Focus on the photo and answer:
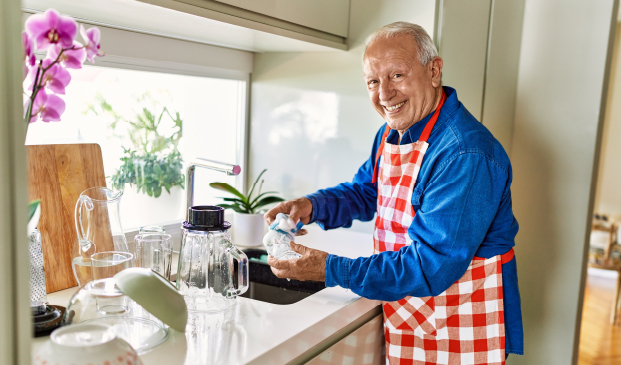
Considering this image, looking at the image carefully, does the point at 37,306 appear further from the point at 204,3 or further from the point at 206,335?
the point at 204,3

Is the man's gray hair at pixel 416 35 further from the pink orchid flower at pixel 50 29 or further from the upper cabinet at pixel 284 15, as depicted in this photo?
the pink orchid flower at pixel 50 29

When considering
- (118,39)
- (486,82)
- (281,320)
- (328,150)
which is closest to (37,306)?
(281,320)

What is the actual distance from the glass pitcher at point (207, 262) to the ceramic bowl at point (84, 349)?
0.42 m

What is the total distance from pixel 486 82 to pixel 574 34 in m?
0.29

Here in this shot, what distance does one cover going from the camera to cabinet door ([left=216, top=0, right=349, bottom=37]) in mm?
1201

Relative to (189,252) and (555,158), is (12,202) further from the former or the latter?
(555,158)

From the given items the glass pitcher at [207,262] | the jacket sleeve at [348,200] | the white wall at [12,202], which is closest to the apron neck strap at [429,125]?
the jacket sleeve at [348,200]

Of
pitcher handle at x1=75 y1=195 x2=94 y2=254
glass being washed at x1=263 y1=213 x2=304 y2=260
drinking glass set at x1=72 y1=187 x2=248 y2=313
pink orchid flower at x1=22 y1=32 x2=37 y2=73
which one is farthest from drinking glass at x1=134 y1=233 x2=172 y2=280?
pink orchid flower at x1=22 y1=32 x2=37 y2=73

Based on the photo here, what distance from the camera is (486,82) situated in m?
1.72

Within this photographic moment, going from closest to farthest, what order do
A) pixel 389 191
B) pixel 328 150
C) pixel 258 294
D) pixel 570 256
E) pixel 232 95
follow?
pixel 389 191
pixel 258 294
pixel 570 256
pixel 328 150
pixel 232 95

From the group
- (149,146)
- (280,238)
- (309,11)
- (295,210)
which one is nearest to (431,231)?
(280,238)

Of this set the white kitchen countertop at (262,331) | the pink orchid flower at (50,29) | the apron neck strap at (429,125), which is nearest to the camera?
the pink orchid flower at (50,29)

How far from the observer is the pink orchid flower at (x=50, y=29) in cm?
74

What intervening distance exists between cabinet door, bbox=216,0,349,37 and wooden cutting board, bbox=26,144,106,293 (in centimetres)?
51
